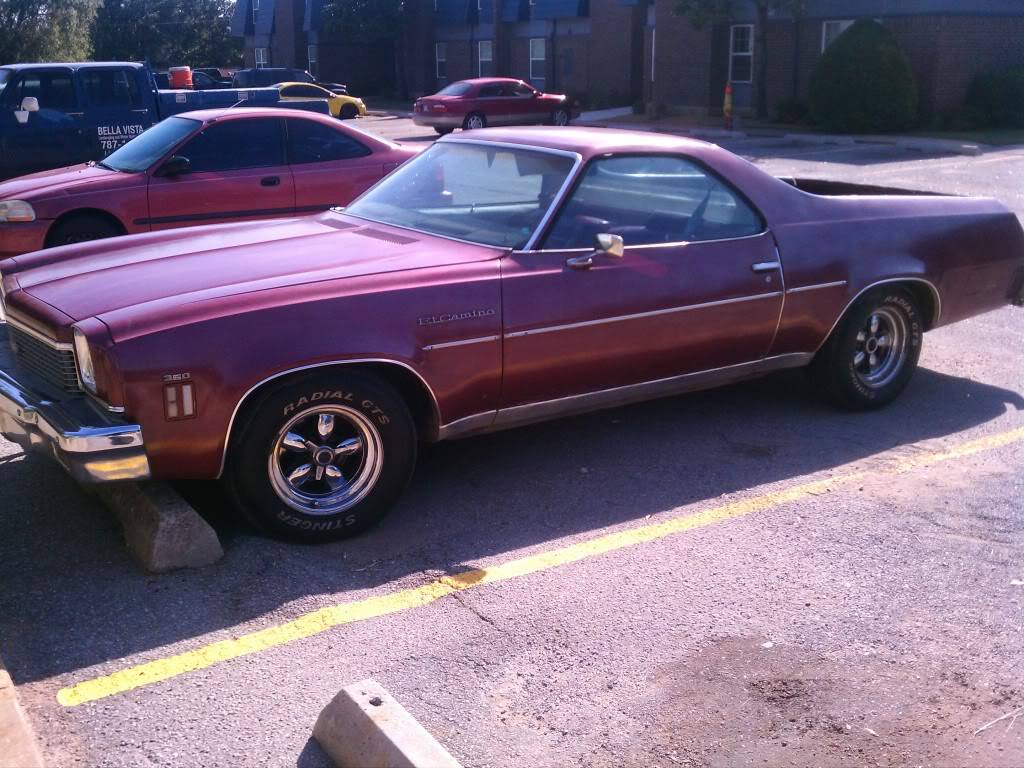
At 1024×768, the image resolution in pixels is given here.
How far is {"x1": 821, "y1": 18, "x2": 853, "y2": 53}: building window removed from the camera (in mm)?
29608

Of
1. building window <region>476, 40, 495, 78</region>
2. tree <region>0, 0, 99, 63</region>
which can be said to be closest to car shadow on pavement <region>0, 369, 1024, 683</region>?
building window <region>476, 40, 495, 78</region>

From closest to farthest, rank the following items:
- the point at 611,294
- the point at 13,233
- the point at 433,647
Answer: the point at 433,647 < the point at 611,294 < the point at 13,233

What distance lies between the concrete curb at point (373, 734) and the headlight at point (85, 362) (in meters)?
1.72

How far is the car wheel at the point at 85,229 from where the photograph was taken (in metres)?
9.27

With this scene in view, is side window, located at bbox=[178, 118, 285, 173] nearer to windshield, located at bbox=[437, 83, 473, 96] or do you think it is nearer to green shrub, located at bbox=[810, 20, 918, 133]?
green shrub, located at bbox=[810, 20, 918, 133]

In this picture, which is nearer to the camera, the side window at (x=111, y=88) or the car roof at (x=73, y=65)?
the car roof at (x=73, y=65)

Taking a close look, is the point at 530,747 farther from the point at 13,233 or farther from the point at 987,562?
the point at 13,233

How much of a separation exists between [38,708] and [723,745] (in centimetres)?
206

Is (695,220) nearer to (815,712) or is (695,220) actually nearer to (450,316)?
Answer: (450,316)

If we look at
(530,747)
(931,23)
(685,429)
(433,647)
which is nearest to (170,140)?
(685,429)

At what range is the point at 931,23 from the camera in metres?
27.7

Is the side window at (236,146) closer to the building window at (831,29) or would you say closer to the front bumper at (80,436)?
the front bumper at (80,436)

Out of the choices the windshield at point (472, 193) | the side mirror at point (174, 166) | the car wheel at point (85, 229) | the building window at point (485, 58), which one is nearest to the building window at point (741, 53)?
the building window at point (485, 58)

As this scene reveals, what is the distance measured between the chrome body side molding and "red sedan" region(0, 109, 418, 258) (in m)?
5.07
